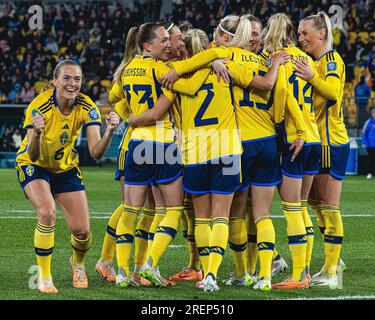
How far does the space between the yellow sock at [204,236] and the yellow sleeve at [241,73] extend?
1237 millimetres

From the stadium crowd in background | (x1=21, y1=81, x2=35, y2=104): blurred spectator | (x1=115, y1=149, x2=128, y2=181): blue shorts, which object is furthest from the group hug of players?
(x1=21, y1=81, x2=35, y2=104): blurred spectator

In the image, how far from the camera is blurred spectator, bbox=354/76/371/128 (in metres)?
25.2

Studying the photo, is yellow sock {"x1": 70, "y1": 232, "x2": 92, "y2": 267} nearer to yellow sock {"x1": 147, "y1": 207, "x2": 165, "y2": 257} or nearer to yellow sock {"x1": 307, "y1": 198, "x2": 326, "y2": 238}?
yellow sock {"x1": 147, "y1": 207, "x2": 165, "y2": 257}

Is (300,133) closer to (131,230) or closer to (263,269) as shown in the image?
(263,269)

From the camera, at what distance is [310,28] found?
7949mm

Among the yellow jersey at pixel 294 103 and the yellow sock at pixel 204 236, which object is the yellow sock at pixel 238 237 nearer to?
the yellow sock at pixel 204 236

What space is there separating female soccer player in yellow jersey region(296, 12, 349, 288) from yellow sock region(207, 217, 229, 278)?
1163 millimetres

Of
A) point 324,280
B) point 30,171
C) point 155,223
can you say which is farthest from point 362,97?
point 30,171

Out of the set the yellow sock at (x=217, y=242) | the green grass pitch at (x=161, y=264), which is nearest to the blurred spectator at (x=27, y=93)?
the green grass pitch at (x=161, y=264)

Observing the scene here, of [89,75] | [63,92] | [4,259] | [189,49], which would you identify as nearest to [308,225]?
[189,49]

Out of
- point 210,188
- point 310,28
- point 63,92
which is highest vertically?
point 310,28

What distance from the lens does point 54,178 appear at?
765cm
